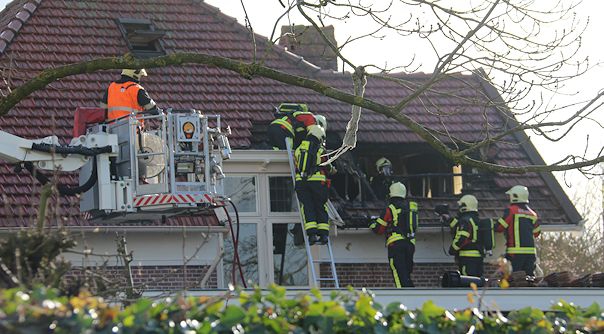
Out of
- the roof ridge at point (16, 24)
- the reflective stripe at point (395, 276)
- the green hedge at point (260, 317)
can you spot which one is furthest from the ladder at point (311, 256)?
the green hedge at point (260, 317)

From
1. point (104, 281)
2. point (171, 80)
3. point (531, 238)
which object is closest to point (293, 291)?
point (104, 281)

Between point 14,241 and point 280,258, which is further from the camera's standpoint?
point 280,258

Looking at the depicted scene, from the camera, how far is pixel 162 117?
42.1ft

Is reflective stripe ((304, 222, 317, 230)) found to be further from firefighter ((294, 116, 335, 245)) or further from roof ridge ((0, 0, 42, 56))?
roof ridge ((0, 0, 42, 56))

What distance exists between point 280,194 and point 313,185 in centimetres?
131

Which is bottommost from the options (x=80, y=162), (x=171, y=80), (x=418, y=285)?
(x=418, y=285)

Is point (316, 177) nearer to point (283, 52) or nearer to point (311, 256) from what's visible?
point (311, 256)

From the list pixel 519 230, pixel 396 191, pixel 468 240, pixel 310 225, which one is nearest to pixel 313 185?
pixel 310 225

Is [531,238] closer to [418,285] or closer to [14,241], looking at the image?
[418,285]

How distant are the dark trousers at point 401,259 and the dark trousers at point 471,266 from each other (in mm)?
737

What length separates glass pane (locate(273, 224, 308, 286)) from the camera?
1744 centimetres

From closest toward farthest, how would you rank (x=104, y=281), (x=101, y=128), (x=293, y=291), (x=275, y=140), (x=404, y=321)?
(x=404, y=321) < (x=104, y=281) < (x=293, y=291) < (x=101, y=128) < (x=275, y=140)

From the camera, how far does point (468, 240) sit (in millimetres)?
17578

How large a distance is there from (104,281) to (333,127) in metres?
11.5
